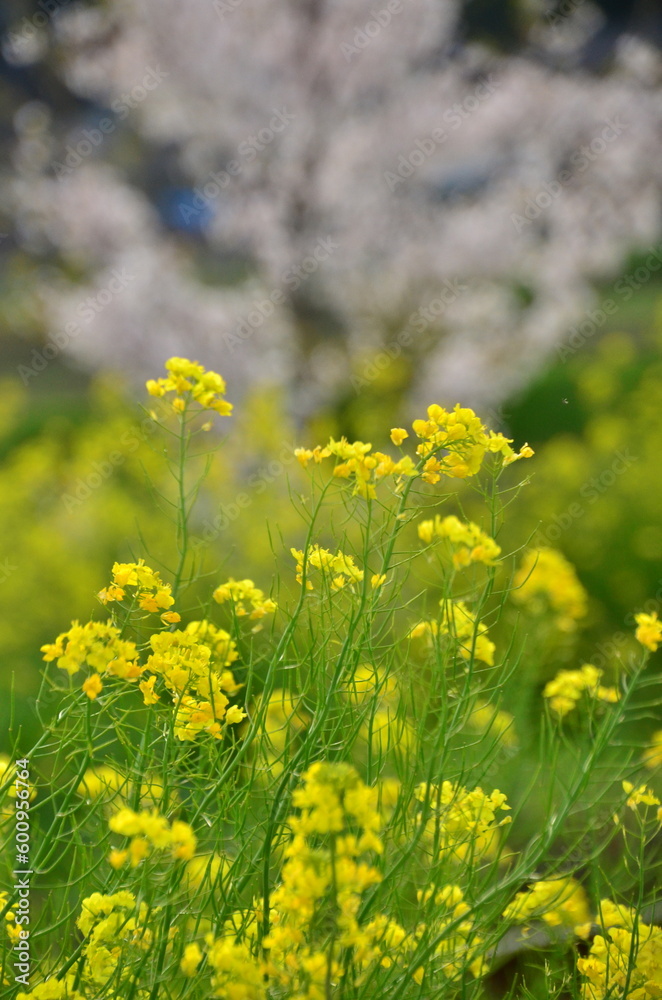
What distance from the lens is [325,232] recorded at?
13.6 feet

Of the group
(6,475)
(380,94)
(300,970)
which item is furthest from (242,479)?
(300,970)

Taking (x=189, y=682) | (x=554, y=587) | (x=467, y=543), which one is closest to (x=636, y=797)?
(x=467, y=543)

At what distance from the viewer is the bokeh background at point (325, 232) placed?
366 cm

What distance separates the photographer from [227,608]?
90cm

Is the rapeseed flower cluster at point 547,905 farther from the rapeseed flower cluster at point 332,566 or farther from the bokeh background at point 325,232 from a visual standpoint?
the bokeh background at point 325,232

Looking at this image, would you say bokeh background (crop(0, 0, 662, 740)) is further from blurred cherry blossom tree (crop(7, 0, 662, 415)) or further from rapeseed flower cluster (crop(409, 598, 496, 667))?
rapeseed flower cluster (crop(409, 598, 496, 667))

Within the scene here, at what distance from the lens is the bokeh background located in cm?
366

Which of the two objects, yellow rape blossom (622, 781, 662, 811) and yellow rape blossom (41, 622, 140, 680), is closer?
yellow rape blossom (41, 622, 140, 680)

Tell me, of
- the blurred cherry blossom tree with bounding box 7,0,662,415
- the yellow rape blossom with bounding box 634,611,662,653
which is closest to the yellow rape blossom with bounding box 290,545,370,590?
the yellow rape blossom with bounding box 634,611,662,653

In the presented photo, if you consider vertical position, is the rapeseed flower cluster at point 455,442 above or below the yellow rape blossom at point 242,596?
above

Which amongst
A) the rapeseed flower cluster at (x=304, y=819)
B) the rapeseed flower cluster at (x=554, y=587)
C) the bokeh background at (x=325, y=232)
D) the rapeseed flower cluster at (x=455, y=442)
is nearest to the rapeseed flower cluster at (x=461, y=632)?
the rapeseed flower cluster at (x=304, y=819)

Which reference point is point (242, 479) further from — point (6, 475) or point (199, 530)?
point (6, 475)

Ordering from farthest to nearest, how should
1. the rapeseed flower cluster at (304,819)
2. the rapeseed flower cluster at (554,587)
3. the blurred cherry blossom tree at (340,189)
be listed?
1. the blurred cherry blossom tree at (340,189)
2. the rapeseed flower cluster at (554,587)
3. the rapeseed flower cluster at (304,819)

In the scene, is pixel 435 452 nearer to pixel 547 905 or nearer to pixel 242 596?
pixel 242 596
